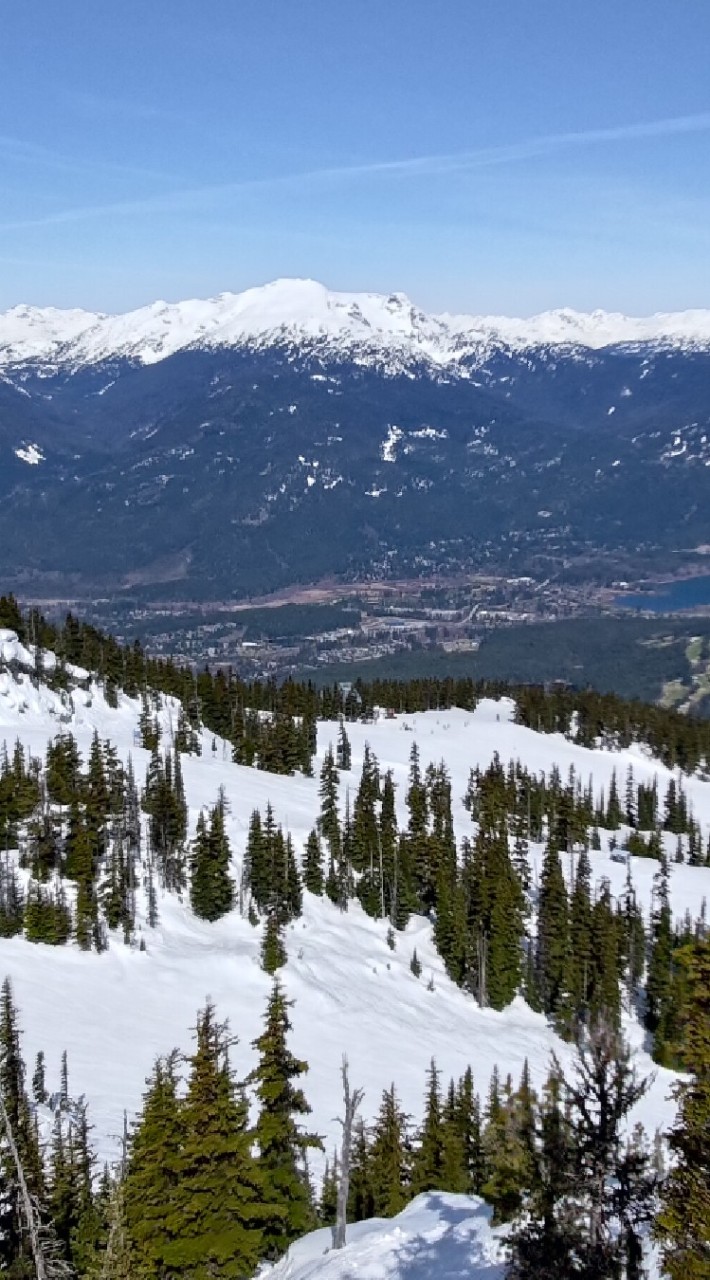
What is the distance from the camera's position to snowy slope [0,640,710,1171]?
220ft

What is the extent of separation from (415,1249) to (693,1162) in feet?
49.2

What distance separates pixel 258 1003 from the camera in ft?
272

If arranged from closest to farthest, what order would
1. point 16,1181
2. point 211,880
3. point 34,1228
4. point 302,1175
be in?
point 34,1228 → point 16,1181 → point 302,1175 → point 211,880

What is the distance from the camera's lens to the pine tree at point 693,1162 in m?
23.8

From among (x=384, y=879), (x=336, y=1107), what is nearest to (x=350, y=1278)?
(x=336, y=1107)

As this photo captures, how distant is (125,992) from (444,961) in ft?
130

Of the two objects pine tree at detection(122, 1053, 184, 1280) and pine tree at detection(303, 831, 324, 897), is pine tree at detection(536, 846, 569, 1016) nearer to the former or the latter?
pine tree at detection(303, 831, 324, 897)

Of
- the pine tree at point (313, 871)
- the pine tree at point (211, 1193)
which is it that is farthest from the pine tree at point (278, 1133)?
the pine tree at point (313, 871)

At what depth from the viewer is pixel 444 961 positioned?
10756 cm

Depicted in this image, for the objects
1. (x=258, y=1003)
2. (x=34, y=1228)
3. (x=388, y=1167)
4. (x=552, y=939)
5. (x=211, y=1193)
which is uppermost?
(x=34, y=1228)

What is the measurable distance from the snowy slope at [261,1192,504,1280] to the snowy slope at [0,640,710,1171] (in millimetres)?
14550

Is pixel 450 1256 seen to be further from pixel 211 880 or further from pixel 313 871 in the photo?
pixel 313 871

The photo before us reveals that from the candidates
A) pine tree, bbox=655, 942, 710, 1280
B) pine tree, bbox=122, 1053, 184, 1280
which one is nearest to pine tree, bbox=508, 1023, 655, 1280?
pine tree, bbox=655, 942, 710, 1280

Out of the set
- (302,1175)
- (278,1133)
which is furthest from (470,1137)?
(278,1133)
